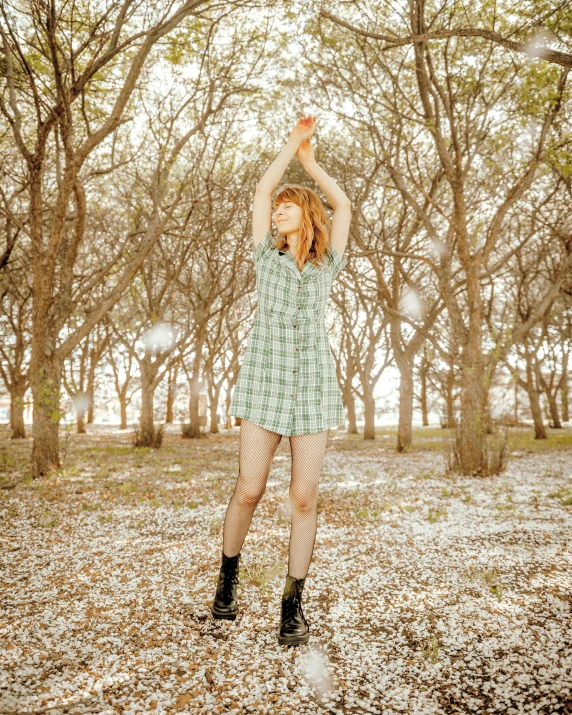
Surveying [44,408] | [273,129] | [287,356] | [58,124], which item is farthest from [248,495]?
[273,129]

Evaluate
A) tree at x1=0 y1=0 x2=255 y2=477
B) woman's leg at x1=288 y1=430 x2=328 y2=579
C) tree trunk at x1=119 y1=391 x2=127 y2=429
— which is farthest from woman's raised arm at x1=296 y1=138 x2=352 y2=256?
tree trunk at x1=119 y1=391 x2=127 y2=429

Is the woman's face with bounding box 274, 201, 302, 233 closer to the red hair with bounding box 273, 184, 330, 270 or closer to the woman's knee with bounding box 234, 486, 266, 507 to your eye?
the red hair with bounding box 273, 184, 330, 270

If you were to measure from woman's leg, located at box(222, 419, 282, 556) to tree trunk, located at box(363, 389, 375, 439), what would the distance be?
1571 cm

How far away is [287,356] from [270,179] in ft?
3.26

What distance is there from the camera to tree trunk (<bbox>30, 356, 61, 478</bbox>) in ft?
23.6

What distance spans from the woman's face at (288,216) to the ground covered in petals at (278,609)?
2220 mm

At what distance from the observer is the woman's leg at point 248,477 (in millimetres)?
2635

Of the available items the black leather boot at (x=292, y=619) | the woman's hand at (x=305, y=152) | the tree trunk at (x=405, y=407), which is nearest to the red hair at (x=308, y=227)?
the woman's hand at (x=305, y=152)

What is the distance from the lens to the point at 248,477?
2660mm

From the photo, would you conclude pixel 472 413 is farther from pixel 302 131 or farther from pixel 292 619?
pixel 302 131

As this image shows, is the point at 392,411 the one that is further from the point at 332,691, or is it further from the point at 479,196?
the point at 332,691

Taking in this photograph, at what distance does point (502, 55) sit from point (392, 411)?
41823 mm

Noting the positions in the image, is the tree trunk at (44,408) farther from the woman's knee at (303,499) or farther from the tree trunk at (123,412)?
the tree trunk at (123,412)

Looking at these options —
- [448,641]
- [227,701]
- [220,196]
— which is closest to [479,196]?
[220,196]
